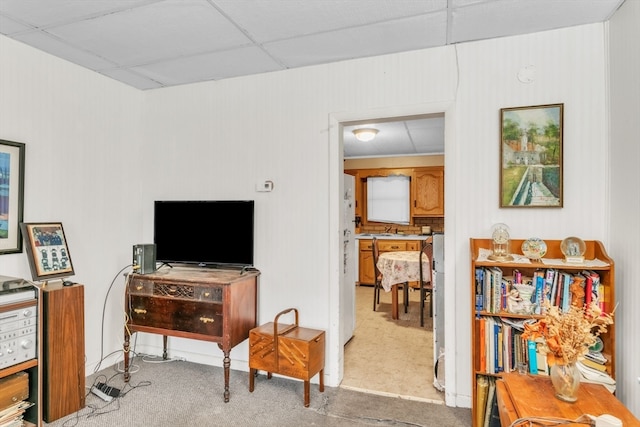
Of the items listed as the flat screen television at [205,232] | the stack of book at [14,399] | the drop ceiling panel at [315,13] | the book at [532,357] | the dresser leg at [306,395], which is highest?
the drop ceiling panel at [315,13]

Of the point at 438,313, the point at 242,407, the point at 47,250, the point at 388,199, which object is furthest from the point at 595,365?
the point at 388,199

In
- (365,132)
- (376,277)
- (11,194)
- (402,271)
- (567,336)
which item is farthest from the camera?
(376,277)

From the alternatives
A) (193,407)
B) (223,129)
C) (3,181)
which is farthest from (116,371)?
(223,129)

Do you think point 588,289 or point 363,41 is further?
point 363,41

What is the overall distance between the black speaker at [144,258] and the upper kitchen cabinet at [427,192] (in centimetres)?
508

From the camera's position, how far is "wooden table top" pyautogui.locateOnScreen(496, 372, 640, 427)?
1.42 metres

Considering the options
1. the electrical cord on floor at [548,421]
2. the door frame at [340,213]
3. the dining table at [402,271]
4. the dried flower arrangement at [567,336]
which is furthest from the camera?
the dining table at [402,271]

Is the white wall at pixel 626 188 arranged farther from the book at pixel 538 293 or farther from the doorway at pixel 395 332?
the doorway at pixel 395 332

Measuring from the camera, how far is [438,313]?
2.93 metres

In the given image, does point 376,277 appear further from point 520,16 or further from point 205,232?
point 520,16

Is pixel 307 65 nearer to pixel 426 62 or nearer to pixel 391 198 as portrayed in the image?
pixel 426 62

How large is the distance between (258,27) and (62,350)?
2466mm

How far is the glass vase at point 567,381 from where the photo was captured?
1491 mm

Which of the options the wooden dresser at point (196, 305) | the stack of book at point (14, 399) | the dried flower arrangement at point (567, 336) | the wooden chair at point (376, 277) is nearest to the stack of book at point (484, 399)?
the dried flower arrangement at point (567, 336)
